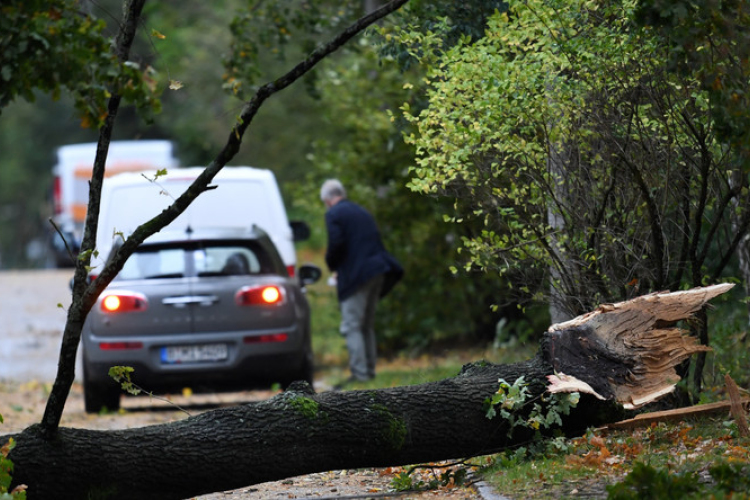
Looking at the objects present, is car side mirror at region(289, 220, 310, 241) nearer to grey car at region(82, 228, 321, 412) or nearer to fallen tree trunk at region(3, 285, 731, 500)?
grey car at region(82, 228, 321, 412)

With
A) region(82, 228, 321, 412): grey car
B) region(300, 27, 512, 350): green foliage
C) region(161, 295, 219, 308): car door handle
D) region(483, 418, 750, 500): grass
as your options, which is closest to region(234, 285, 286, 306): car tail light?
region(82, 228, 321, 412): grey car

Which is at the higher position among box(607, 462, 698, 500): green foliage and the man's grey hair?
the man's grey hair

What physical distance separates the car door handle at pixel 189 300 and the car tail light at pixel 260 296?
221 mm

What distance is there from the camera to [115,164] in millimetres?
29672

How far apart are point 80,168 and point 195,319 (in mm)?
21074

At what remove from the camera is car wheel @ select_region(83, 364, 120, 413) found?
10844 millimetres

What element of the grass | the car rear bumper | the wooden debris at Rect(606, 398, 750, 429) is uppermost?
the car rear bumper

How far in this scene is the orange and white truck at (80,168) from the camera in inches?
1175

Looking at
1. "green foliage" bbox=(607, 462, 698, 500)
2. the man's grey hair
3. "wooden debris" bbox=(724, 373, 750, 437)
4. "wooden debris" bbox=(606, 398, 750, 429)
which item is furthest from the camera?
the man's grey hair

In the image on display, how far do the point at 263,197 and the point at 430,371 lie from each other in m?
2.75

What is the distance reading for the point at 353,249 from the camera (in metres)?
12.5

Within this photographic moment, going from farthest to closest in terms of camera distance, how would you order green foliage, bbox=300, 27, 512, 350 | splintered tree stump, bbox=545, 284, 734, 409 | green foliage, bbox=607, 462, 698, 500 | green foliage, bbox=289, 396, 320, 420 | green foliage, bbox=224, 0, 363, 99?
green foliage, bbox=300, 27, 512, 350, green foliage, bbox=224, 0, 363, 99, splintered tree stump, bbox=545, 284, 734, 409, green foliage, bbox=289, 396, 320, 420, green foliage, bbox=607, 462, 698, 500

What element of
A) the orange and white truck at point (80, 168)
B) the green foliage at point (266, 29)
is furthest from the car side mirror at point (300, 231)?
the orange and white truck at point (80, 168)

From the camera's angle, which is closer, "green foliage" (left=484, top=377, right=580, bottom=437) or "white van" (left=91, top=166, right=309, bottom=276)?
"green foliage" (left=484, top=377, right=580, bottom=437)
